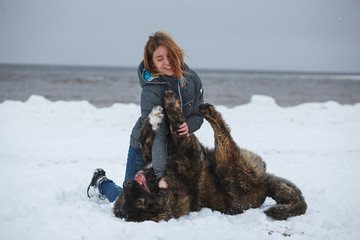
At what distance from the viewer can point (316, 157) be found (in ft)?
18.2

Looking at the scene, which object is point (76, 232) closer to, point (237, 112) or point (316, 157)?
point (316, 157)

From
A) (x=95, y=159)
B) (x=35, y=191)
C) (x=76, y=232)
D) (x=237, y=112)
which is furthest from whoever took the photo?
(x=237, y=112)

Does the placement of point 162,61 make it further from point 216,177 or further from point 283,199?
point 283,199

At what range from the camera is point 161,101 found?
10.2ft

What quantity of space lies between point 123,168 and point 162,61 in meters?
2.35

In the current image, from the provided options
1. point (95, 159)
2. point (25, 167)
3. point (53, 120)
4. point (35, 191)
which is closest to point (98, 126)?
point (53, 120)

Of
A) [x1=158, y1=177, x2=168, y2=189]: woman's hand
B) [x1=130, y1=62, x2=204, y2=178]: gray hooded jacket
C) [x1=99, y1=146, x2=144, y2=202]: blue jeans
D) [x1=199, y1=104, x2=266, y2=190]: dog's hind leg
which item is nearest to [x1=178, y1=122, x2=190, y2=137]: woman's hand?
[x1=130, y1=62, x2=204, y2=178]: gray hooded jacket

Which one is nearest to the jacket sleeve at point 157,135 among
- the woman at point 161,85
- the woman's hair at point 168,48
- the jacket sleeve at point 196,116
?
the woman at point 161,85

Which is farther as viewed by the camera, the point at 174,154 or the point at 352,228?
the point at 174,154

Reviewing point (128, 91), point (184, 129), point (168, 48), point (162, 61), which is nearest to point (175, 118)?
point (184, 129)

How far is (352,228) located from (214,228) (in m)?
1.32

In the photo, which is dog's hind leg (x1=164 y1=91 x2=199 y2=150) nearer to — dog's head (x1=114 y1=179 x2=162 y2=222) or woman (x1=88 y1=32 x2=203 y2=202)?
woman (x1=88 y1=32 x2=203 y2=202)

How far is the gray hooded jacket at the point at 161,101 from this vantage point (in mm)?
2938

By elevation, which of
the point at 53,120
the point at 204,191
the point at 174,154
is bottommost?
the point at 53,120
